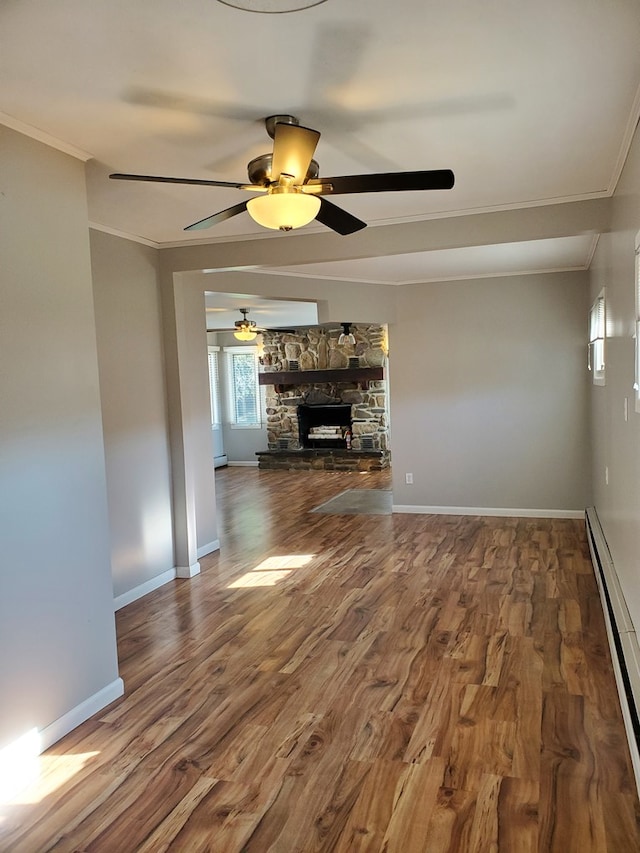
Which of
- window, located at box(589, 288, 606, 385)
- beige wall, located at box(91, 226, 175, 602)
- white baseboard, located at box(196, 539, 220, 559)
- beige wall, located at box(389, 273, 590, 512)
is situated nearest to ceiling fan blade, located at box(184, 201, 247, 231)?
beige wall, located at box(91, 226, 175, 602)

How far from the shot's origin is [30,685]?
98.6 inches

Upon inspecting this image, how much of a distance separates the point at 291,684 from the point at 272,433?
305 inches

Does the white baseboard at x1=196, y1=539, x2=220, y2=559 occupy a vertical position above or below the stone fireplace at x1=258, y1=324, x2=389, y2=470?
below

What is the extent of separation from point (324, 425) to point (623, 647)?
7.93 m

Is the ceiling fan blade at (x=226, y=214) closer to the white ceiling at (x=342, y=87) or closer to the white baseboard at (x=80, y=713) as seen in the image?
the white ceiling at (x=342, y=87)

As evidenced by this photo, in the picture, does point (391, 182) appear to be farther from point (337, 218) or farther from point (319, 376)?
point (319, 376)

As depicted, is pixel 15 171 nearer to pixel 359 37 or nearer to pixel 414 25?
pixel 359 37

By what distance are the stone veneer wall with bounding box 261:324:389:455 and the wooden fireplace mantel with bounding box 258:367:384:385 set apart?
17 cm

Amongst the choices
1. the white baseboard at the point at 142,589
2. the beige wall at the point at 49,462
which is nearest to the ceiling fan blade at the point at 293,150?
the beige wall at the point at 49,462

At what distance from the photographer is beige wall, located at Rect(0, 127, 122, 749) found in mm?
2418

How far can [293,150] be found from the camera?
220cm

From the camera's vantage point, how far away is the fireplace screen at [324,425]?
10.3 metres

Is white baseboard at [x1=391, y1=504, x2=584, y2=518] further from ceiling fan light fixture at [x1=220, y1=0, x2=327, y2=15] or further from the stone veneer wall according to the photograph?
ceiling fan light fixture at [x1=220, y1=0, x2=327, y2=15]

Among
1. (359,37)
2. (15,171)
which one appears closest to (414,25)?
(359,37)
